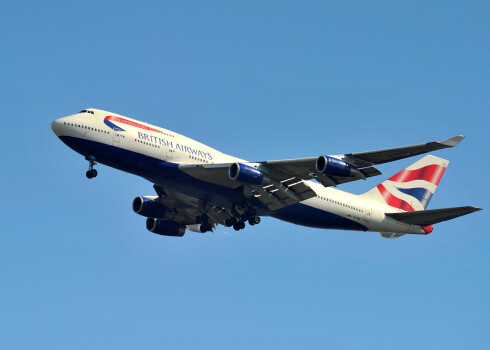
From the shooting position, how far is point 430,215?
48531mm

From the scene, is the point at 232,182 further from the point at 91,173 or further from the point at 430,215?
the point at 430,215

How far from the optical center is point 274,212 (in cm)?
4875

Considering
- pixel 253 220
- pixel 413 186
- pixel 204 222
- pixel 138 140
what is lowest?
pixel 253 220

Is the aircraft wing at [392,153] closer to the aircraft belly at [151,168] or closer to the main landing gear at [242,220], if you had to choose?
the main landing gear at [242,220]

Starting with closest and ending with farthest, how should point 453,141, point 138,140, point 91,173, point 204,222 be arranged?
point 453,141, point 138,140, point 91,173, point 204,222

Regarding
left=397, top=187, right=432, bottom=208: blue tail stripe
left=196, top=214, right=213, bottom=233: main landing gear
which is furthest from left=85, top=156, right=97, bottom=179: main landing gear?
left=397, top=187, right=432, bottom=208: blue tail stripe

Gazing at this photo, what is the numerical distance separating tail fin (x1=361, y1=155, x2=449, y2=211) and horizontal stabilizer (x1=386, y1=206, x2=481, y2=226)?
3011 millimetres

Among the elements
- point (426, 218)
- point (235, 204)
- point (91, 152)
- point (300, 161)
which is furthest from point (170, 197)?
point (426, 218)

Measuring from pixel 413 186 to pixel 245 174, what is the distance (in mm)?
18365

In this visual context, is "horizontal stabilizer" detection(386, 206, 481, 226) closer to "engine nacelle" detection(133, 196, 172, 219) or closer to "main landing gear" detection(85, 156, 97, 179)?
"engine nacelle" detection(133, 196, 172, 219)

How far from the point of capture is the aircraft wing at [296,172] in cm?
4088

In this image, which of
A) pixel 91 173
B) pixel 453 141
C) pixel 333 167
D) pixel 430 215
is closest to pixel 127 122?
pixel 91 173

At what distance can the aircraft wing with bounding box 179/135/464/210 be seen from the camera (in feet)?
134

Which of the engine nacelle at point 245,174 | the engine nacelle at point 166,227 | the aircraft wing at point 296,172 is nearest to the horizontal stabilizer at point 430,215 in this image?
the aircraft wing at point 296,172
